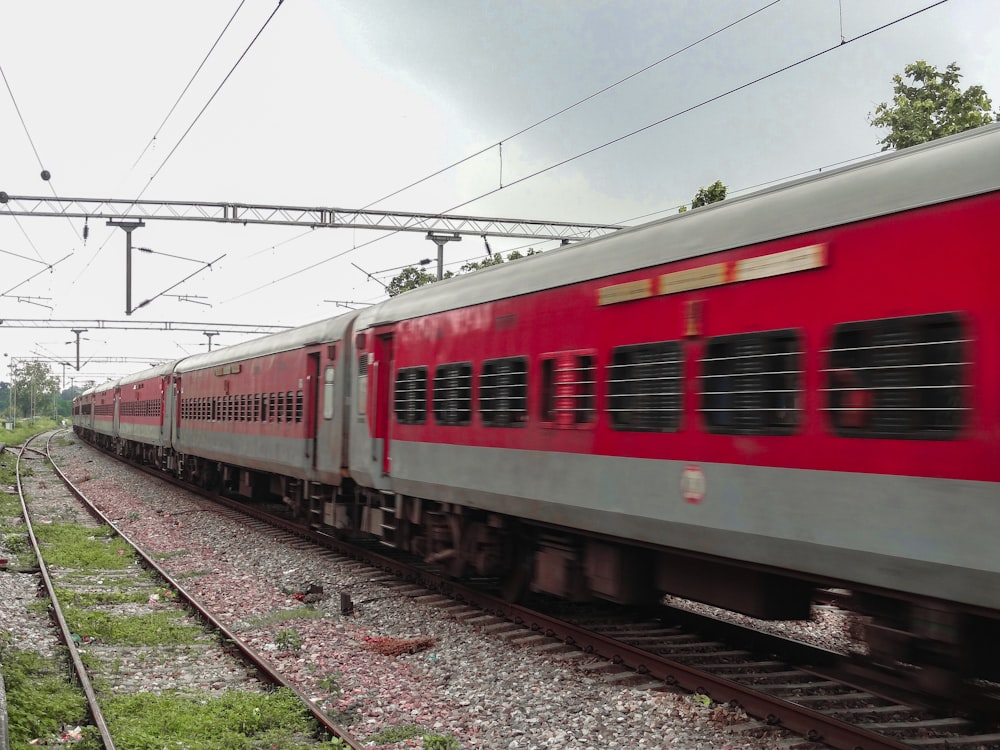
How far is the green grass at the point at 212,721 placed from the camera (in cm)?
608

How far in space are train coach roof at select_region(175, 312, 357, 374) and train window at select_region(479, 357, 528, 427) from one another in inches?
191

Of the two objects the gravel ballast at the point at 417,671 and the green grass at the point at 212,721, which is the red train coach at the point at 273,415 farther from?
the green grass at the point at 212,721

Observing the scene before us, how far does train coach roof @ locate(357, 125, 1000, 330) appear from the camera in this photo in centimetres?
459

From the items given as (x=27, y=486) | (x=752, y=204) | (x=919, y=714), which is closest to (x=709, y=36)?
(x=752, y=204)

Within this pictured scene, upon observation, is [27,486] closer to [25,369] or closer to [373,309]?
[373,309]

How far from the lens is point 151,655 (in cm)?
844

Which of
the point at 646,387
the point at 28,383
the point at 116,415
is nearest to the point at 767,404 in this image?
the point at 646,387

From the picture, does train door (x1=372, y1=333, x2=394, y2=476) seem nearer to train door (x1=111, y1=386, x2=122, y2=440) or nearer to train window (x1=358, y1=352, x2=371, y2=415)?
train window (x1=358, y1=352, x2=371, y2=415)

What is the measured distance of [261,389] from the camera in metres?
17.9

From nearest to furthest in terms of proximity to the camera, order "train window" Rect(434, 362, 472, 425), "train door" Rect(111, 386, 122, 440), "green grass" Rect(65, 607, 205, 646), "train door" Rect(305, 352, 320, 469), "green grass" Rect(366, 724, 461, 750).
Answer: "green grass" Rect(366, 724, 461, 750) → "green grass" Rect(65, 607, 205, 646) → "train window" Rect(434, 362, 472, 425) → "train door" Rect(305, 352, 320, 469) → "train door" Rect(111, 386, 122, 440)

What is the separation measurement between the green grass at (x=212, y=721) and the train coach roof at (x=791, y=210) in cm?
419

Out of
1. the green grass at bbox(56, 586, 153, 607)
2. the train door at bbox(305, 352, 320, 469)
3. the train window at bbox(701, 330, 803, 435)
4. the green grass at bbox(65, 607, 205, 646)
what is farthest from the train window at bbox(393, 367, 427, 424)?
the train window at bbox(701, 330, 803, 435)

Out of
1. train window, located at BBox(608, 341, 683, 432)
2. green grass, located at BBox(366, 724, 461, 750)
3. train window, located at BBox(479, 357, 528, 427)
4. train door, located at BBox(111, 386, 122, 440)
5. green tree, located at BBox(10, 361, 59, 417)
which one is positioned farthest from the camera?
green tree, located at BBox(10, 361, 59, 417)

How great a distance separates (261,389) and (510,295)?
1052cm
